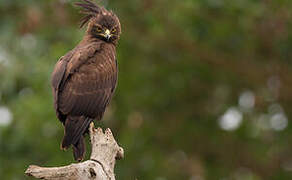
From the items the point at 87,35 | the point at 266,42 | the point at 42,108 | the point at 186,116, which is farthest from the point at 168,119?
the point at 87,35

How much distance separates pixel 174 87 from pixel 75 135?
6707mm

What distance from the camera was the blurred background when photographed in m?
11.3

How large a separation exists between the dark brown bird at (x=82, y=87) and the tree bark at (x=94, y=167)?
0.68 ft

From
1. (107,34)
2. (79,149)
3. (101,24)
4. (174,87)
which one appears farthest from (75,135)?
(174,87)

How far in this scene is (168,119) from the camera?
43.4 feet

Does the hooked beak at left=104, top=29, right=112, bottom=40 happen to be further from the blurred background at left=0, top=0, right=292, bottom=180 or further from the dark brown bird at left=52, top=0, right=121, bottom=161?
the blurred background at left=0, top=0, right=292, bottom=180

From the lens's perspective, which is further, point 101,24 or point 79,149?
point 101,24

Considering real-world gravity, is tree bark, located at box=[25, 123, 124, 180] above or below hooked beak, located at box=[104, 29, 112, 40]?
below

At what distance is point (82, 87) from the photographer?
678cm

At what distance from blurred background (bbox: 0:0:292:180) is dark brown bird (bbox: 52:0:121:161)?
3158 mm

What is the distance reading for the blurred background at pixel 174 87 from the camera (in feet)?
37.0

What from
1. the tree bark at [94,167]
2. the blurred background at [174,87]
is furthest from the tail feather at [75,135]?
the blurred background at [174,87]

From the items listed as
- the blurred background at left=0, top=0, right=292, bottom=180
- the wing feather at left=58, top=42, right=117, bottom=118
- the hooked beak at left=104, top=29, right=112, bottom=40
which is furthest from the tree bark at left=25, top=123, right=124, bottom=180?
the blurred background at left=0, top=0, right=292, bottom=180

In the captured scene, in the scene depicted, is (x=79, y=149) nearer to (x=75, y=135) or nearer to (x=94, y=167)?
(x=75, y=135)
